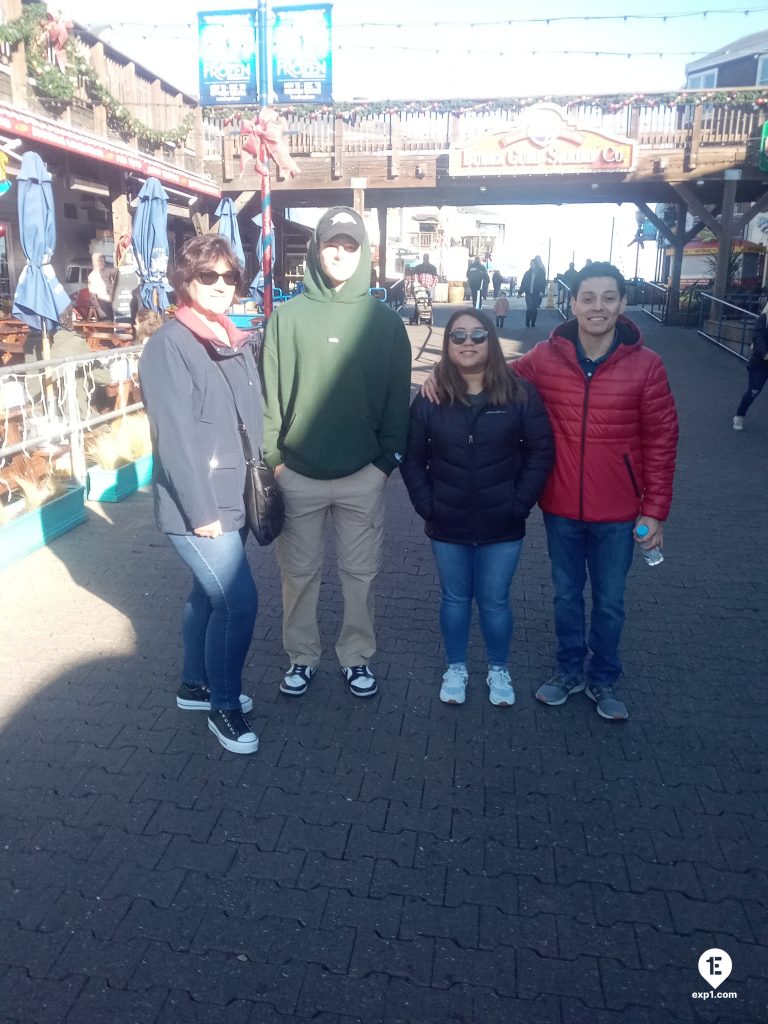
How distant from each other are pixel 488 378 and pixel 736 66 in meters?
36.9

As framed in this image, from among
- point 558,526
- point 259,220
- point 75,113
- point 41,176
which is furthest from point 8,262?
point 558,526


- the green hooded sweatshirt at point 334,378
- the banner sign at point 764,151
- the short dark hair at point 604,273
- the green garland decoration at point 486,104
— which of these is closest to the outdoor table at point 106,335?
the green garland decoration at point 486,104

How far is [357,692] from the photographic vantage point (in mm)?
4082

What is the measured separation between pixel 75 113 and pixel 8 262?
270cm

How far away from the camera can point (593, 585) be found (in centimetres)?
396

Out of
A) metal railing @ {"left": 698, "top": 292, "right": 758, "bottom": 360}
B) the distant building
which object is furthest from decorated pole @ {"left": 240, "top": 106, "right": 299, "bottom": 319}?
the distant building

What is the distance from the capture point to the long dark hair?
366 cm

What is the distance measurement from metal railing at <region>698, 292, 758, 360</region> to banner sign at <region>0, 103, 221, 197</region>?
10.4m

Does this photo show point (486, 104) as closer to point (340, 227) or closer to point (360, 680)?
point (340, 227)

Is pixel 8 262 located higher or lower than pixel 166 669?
higher

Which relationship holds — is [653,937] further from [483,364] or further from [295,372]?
[295,372]

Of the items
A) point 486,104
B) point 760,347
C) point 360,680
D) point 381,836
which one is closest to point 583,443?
point 360,680

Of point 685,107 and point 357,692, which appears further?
point 685,107

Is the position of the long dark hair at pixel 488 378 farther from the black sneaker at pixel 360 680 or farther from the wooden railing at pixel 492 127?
the wooden railing at pixel 492 127
